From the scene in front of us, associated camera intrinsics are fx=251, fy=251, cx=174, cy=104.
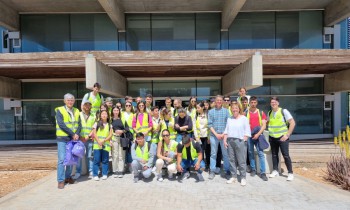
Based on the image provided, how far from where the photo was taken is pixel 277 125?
605cm

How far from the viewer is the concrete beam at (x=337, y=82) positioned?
1290 centimetres

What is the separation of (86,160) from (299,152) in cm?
848

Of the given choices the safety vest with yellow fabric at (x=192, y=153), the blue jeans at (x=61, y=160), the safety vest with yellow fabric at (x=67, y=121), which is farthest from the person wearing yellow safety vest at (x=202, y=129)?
the blue jeans at (x=61, y=160)

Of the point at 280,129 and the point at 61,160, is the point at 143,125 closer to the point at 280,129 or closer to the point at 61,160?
the point at 61,160

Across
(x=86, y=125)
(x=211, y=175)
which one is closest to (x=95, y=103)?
(x=86, y=125)

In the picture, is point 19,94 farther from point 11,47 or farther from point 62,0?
point 62,0

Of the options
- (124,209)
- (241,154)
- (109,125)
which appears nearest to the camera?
(124,209)

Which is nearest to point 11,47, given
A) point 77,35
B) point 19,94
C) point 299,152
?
point 19,94

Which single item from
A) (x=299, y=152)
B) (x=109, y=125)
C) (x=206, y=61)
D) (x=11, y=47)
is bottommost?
(x=299, y=152)

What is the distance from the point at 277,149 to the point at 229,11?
31.3 ft

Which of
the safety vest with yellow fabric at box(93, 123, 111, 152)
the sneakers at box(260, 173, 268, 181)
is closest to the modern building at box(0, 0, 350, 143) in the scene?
the safety vest with yellow fabric at box(93, 123, 111, 152)

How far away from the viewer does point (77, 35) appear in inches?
592

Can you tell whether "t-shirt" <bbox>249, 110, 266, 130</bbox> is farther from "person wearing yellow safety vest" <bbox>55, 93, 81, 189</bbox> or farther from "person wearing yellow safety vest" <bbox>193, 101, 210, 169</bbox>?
"person wearing yellow safety vest" <bbox>55, 93, 81, 189</bbox>

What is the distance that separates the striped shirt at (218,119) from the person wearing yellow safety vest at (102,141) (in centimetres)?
250
